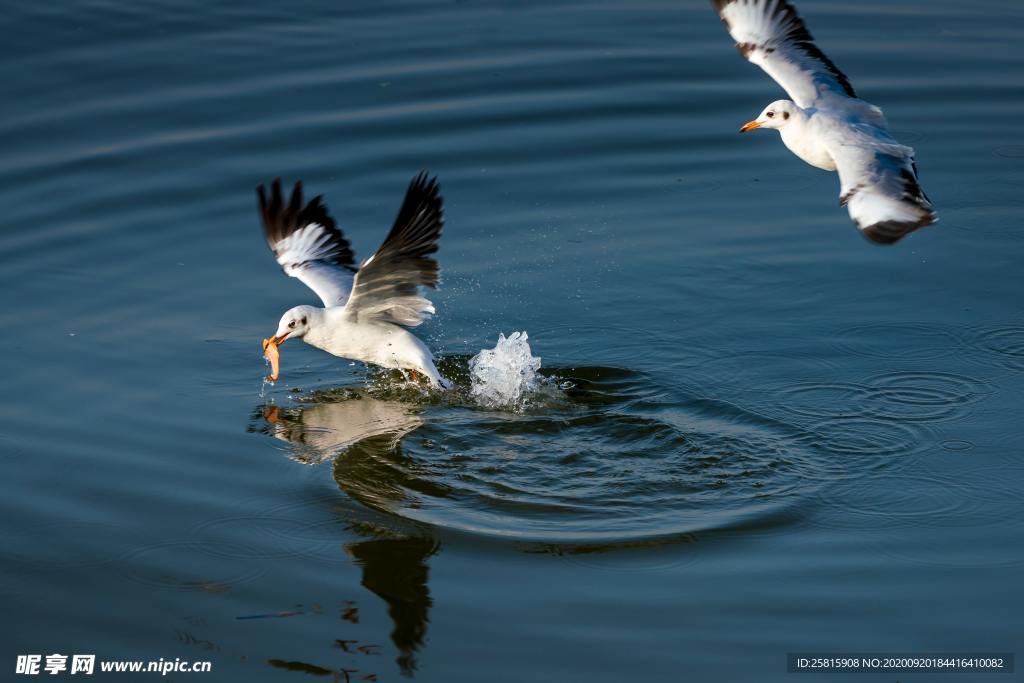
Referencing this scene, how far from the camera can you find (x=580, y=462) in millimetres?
8047

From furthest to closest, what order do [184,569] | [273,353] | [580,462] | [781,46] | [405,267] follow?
[781,46] → [273,353] → [405,267] → [580,462] → [184,569]

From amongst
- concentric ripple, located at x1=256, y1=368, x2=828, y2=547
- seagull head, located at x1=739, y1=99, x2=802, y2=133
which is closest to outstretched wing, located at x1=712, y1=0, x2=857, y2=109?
seagull head, located at x1=739, y1=99, x2=802, y2=133

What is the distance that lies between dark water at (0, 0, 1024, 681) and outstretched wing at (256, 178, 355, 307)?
0.52 metres

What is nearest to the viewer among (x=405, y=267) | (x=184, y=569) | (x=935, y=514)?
(x=184, y=569)

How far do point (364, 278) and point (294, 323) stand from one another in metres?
0.79

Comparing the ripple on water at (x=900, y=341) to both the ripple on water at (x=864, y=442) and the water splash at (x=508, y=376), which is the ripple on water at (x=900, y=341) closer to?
the ripple on water at (x=864, y=442)

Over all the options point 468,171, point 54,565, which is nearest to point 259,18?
point 468,171

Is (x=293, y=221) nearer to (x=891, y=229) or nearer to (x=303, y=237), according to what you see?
(x=303, y=237)

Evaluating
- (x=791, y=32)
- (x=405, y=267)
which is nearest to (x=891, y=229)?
(x=405, y=267)

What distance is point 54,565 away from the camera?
6.96m

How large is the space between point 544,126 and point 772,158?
91.0 inches

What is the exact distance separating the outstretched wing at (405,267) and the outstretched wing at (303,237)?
2.93 ft

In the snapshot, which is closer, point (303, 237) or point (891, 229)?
point (891, 229)

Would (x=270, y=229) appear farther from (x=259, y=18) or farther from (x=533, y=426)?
(x=259, y=18)
